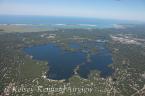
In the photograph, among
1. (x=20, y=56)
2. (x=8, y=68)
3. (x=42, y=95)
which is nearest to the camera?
(x=42, y=95)

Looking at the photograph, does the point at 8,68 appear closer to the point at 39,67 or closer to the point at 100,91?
the point at 39,67

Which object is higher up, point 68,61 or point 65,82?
point 65,82

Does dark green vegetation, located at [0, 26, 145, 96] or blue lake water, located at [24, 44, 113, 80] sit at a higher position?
dark green vegetation, located at [0, 26, 145, 96]

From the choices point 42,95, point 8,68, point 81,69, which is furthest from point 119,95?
point 8,68

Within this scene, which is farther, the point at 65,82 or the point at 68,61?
the point at 68,61

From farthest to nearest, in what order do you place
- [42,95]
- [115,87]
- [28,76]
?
1. [28,76]
2. [115,87]
3. [42,95]

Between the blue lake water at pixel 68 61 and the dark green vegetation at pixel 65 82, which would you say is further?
the blue lake water at pixel 68 61

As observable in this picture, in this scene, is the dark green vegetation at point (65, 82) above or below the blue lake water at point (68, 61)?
above

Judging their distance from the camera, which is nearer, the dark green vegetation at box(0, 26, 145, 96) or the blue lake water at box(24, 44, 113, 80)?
the dark green vegetation at box(0, 26, 145, 96)
